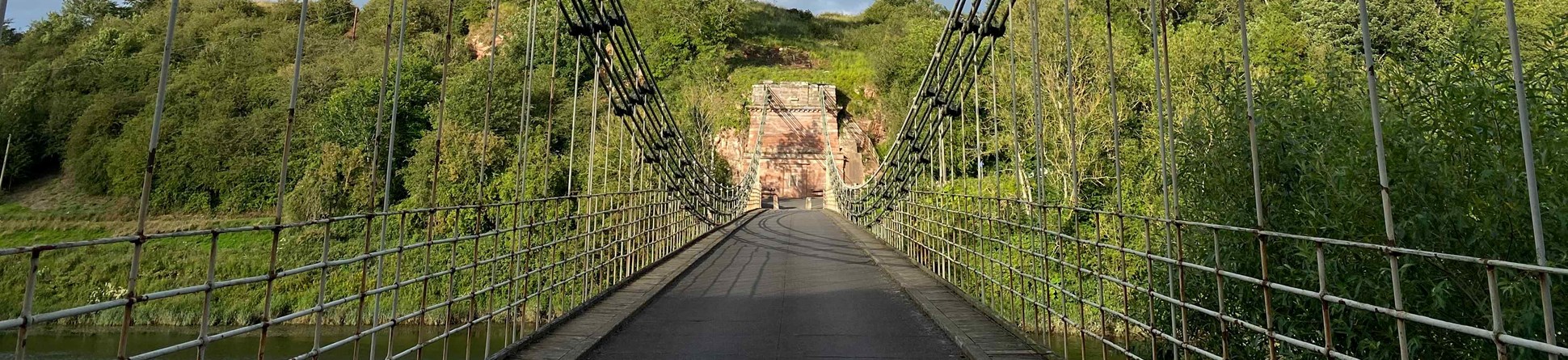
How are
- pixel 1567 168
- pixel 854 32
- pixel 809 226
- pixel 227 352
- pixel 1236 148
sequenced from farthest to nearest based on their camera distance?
pixel 854 32 → pixel 809 226 → pixel 227 352 → pixel 1236 148 → pixel 1567 168

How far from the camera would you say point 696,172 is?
539 inches

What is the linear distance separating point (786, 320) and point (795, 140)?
3676cm

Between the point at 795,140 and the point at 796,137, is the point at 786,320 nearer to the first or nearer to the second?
the point at 795,140

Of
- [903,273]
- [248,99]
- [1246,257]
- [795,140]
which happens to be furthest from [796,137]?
[1246,257]

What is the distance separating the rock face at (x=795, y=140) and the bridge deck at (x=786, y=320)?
31583 millimetres

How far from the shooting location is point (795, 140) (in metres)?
42.0

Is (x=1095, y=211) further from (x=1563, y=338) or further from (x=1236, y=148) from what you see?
(x=1236, y=148)

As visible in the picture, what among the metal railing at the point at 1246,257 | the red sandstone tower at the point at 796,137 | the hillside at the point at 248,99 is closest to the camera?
the metal railing at the point at 1246,257

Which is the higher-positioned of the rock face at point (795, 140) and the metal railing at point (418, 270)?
the rock face at point (795, 140)

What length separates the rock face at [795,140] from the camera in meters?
40.8

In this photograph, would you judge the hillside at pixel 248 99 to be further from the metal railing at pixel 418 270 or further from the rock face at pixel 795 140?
the metal railing at pixel 418 270

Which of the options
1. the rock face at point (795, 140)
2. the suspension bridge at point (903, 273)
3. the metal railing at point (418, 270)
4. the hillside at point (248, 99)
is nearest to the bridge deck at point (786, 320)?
the suspension bridge at point (903, 273)

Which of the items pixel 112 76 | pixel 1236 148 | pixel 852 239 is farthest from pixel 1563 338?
pixel 112 76

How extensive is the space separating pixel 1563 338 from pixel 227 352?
1998 centimetres
